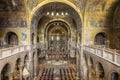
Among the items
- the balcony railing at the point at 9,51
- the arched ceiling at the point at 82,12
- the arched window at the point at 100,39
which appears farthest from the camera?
the arched window at the point at 100,39

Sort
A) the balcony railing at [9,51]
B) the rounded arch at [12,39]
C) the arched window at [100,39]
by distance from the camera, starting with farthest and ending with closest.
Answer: the arched window at [100,39] < the rounded arch at [12,39] < the balcony railing at [9,51]

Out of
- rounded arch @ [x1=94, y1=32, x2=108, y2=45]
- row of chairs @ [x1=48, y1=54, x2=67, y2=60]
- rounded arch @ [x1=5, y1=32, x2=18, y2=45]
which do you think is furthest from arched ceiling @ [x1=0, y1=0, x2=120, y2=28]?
row of chairs @ [x1=48, y1=54, x2=67, y2=60]

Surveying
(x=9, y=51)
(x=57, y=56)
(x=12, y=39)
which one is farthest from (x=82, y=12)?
(x=57, y=56)

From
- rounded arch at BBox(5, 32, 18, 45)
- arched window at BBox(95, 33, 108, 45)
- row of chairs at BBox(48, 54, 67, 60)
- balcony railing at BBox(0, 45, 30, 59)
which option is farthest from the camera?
row of chairs at BBox(48, 54, 67, 60)

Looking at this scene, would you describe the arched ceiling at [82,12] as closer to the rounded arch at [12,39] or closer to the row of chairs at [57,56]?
the rounded arch at [12,39]

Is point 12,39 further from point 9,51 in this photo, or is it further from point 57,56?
point 57,56

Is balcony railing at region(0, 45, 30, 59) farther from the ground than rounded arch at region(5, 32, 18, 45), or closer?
closer

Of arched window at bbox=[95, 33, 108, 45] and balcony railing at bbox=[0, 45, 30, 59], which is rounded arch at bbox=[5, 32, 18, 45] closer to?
balcony railing at bbox=[0, 45, 30, 59]

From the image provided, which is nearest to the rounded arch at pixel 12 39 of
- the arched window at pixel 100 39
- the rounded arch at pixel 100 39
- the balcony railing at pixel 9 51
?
the balcony railing at pixel 9 51

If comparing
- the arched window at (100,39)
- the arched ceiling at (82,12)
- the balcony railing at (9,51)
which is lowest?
the balcony railing at (9,51)

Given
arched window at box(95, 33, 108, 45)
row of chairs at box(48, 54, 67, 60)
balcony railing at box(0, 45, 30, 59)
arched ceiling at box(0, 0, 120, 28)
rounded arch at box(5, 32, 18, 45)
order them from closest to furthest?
balcony railing at box(0, 45, 30, 59) → arched ceiling at box(0, 0, 120, 28) → rounded arch at box(5, 32, 18, 45) → arched window at box(95, 33, 108, 45) → row of chairs at box(48, 54, 67, 60)

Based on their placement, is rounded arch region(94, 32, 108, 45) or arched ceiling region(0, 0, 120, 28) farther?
rounded arch region(94, 32, 108, 45)

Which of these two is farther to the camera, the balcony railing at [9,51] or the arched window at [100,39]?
the arched window at [100,39]

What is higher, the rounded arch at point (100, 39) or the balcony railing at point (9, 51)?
the rounded arch at point (100, 39)
